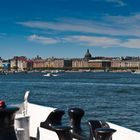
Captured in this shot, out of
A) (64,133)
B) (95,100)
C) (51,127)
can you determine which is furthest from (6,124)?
(95,100)

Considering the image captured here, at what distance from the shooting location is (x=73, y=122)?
5766mm

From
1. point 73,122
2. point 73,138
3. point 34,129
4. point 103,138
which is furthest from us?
point 34,129

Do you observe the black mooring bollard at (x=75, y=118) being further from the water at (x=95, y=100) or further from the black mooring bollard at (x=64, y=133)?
the water at (x=95, y=100)

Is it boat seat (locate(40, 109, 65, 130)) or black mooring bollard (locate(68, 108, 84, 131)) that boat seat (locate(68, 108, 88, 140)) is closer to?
black mooring bollard (locate(68, 108, 84, 131))

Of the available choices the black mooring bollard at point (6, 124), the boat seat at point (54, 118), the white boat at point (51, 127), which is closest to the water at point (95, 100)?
the white boat at point (51, 127)

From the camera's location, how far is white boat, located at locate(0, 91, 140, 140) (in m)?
4.85

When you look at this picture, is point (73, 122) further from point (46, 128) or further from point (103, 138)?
point (103, 138)

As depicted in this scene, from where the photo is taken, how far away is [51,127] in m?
5.65

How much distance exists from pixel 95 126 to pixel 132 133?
430mm

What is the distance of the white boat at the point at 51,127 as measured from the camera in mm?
4852

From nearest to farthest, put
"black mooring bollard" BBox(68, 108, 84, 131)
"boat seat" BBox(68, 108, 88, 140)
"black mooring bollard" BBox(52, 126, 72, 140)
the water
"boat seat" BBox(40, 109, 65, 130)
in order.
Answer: "black mooring bollard" BBox(52, 126, 72, 140) → "boat seat" BBox(68, 108, 88, 140) → "black mooring bollard" BBox(68, 108, 84, 131) → "boat seat" BBox(40, 109, 65, 130) → the water

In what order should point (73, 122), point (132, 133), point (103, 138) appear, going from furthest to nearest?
point (73, 122) < point (132, 133) < point (103, 138)

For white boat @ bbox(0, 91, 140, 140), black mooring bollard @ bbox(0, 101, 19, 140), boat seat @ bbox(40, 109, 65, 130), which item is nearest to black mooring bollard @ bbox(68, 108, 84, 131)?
white boat @ bbox(0, 91, 140, 140)

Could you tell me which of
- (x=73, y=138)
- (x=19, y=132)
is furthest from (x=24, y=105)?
(x=73, y=138)
